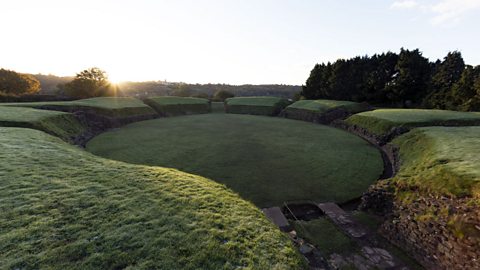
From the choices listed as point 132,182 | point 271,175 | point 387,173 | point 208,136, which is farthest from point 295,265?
point 208,136

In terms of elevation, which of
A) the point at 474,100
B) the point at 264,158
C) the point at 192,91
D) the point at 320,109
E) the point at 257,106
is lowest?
the point at 264,158

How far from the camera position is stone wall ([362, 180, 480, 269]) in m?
5.19

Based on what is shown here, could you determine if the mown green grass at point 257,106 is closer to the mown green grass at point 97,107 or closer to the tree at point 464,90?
the mown green grass at point 97,107

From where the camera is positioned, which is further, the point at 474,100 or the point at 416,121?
the point at 474,100

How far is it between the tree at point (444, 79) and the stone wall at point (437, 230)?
93.9 ft

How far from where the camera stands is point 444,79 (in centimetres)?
2941

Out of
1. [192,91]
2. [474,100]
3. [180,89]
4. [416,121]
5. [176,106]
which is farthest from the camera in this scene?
[192,91]

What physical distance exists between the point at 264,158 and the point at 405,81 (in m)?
29.5

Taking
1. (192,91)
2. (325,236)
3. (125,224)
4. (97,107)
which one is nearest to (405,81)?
(325,236)

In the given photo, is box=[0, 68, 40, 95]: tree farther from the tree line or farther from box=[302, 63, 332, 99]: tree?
the tree line

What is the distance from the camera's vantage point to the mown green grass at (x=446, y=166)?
6.70 meters

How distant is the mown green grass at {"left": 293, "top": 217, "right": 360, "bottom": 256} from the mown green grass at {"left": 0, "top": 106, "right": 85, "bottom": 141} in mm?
17514

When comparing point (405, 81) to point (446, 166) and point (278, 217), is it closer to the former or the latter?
point (446, 166)

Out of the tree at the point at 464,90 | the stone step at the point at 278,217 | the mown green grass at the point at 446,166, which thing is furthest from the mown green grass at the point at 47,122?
the tree at the point at 464,90
